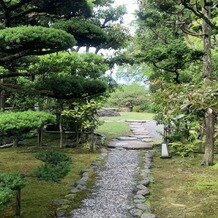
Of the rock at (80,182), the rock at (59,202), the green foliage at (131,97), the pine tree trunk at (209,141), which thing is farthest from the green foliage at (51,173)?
the green foliage at (131,97)

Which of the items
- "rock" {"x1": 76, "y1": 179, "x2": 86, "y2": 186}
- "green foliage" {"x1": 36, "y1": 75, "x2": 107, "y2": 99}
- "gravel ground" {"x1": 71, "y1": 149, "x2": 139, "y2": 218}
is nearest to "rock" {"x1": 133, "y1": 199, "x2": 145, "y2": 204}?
"gravel ground" {"x1": 71, "y1": 149, "x2": 139, "y2": 218}

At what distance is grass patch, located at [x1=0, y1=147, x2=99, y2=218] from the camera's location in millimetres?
6422

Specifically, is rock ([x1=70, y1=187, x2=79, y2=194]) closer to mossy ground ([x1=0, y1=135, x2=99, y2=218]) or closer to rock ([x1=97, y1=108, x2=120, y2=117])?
mossy ground ([x1=0, y1=135, x2=99, y2=218])

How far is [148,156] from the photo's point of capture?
38.2ft

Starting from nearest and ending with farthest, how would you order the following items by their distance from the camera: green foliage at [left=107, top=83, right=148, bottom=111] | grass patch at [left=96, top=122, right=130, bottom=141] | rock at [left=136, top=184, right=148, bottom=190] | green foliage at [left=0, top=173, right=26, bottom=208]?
green foliage at [left=0, top=173, right=26, bottom=208], rock at [left=136, top=184, right=148, bottom=190], grass patch at [left=96, top=122, right=130, bottom=141], green foliage at [left=107, top=83, right=148, bottom=111]

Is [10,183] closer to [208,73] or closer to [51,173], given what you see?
[51,173]

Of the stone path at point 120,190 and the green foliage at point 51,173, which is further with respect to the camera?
the stone path at point 120,190

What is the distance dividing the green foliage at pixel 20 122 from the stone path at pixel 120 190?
5.99 ft

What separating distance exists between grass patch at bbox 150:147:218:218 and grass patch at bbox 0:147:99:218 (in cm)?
180

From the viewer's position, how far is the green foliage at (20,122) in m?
4.80

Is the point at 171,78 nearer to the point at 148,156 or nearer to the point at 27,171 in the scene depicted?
the point at 148,156

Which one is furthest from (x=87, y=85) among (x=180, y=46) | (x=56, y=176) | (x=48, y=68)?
(x=180, y=46)

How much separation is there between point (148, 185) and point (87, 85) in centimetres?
260

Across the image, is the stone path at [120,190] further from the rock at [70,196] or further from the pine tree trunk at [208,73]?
the pine tree trunk at [208,73]
